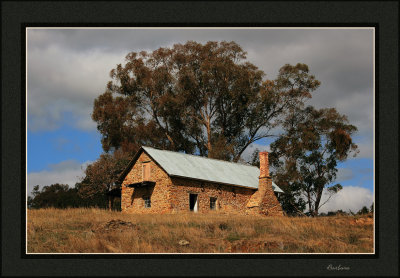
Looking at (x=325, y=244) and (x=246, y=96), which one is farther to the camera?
(x=246, y=96)

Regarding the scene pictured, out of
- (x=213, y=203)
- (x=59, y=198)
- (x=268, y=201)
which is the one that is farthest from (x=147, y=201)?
(x=59, y=198)

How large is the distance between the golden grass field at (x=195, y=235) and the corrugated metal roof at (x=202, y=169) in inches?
344

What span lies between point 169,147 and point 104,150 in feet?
19.6

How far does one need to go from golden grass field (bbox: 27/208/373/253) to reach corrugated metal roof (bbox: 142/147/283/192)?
28.6 ft

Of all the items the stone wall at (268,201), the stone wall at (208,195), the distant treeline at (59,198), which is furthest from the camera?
the distant treeline at (59,198)

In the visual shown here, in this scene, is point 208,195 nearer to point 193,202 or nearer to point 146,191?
point 193,202

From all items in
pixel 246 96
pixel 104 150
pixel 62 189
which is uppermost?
pixel 246 96

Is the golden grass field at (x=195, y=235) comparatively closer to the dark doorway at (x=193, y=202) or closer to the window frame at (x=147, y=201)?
the dark doorway at (x=193, y=202)

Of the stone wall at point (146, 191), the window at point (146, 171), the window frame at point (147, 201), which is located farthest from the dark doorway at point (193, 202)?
the window at point (146, 171)

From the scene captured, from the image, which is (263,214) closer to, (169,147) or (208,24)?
(169,147)

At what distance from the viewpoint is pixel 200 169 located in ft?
111

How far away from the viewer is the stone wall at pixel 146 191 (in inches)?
1224

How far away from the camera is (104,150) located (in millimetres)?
45656

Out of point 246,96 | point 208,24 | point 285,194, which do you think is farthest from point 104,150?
point 208,24
